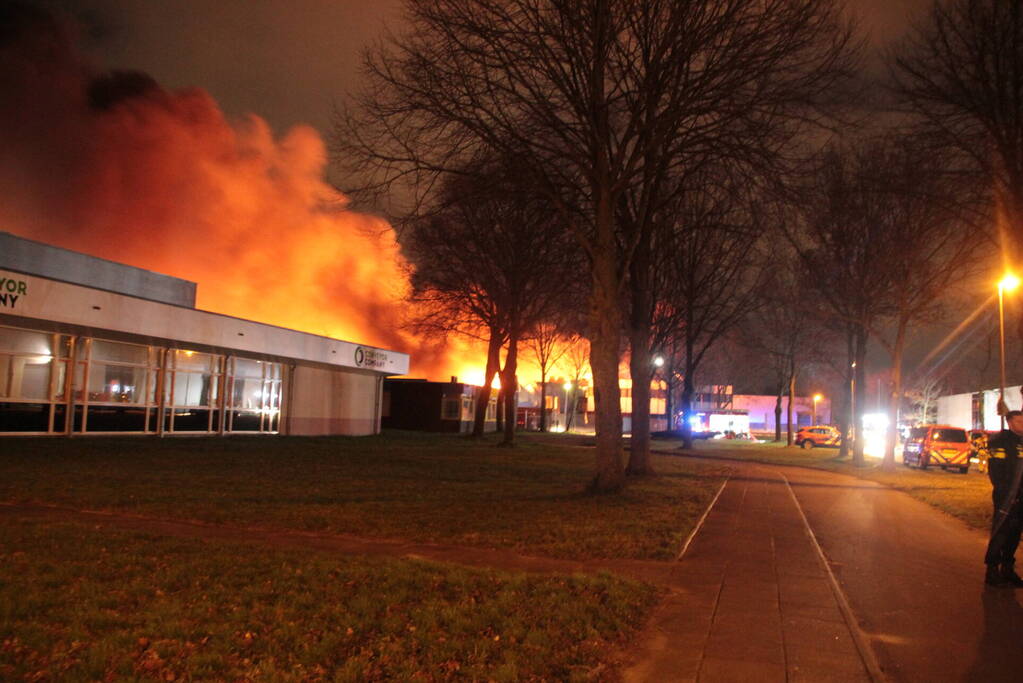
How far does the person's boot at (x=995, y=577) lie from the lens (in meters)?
9.51

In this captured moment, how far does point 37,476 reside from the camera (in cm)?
1569

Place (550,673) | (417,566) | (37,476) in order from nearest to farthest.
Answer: (550,673), (417,566), (37,476)

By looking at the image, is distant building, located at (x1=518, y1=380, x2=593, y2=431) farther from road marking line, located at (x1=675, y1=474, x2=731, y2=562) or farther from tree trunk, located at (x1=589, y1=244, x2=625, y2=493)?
tree trunk, located at (x1=589, y1=244, x2=625, y2=493)

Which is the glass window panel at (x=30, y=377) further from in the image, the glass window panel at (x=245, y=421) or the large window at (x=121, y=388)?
the glass window panel at (x=245, y=421)

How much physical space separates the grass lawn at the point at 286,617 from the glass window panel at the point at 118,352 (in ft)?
66.3

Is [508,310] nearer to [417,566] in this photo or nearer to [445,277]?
[445,277]

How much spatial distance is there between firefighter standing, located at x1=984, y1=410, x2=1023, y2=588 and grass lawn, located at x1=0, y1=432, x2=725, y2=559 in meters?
3.56

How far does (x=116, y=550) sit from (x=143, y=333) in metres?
20.8

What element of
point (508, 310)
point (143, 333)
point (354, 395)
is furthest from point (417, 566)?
point (354, 395)

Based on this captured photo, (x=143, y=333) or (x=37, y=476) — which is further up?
(x=143, y=333)

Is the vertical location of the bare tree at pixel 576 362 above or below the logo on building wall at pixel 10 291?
above

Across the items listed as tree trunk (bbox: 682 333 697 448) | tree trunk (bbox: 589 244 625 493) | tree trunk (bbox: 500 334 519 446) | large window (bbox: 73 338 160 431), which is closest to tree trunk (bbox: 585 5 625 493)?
tree trunk (bbox: 589 244 625 493)

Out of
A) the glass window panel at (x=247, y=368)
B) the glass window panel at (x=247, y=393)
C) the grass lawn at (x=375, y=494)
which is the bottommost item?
the grass lawn at (x=375, y=494)

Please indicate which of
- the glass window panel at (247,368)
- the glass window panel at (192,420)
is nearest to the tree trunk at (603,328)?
the glass window panel at (192,420)
